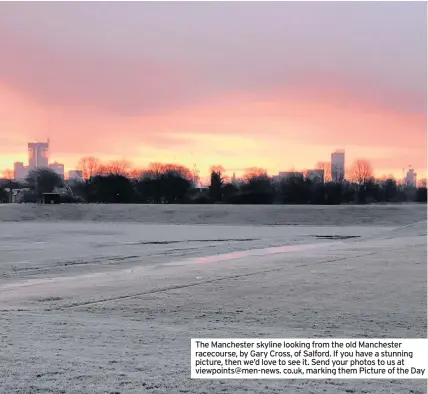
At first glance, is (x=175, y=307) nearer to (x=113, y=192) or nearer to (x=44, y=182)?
(x=113, y=192)

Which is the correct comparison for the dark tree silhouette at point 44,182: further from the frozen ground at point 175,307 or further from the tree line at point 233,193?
the frozen ground at point 175,307

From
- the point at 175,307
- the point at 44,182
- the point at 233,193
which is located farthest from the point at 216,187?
the point at 175,307

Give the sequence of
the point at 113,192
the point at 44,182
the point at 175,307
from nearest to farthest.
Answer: the point at 175,307 < the point at 113,192 < the point at 44,182

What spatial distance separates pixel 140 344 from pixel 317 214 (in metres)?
61.4

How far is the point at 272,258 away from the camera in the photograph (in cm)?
2552

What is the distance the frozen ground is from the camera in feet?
24.6

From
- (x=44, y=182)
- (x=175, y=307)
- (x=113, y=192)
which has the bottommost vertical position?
(x=175, y=307)

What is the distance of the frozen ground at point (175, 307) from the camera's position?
24.6ft

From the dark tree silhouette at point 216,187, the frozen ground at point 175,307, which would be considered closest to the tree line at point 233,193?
the dark tree silhouette at point 216,187

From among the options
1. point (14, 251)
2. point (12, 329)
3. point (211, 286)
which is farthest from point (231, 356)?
point (14, 251)

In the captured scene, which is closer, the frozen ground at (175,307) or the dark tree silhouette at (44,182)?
the frozen ground at (175,307)

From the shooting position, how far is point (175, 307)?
13.5 metres

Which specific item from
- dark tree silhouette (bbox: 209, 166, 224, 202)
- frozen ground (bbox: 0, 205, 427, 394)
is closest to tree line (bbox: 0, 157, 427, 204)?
dark tree silhouette (bbox: 209, 166, 224, 202)

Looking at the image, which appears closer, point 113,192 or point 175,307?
Result: point 175,307
